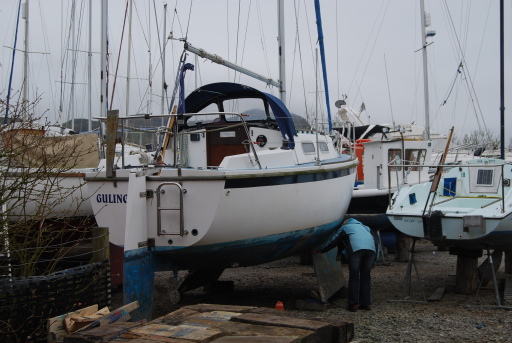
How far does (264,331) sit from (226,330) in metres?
0.28

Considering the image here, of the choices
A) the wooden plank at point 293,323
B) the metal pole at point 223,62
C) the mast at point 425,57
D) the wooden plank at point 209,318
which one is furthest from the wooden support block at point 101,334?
the mast at point 425,57

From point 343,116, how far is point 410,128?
276 cm

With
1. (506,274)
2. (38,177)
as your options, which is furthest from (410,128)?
(38,177)

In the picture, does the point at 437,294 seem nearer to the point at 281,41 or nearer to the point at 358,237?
the point at 358,237

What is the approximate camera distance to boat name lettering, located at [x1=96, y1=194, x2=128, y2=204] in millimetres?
7844

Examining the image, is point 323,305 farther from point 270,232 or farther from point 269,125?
point 269,125

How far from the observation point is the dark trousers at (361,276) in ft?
27.4

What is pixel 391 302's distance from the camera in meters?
8.91

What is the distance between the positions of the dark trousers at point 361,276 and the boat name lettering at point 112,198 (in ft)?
10.7

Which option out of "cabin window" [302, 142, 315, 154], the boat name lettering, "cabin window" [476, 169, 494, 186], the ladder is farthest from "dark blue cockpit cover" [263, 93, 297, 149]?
"cabin window" [476, 169, 494, 186]

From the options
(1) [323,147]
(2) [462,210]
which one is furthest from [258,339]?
(1) [323,147]

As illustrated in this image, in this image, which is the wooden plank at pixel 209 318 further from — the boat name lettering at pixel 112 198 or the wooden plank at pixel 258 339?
the boat name lettering at pixel 112 198

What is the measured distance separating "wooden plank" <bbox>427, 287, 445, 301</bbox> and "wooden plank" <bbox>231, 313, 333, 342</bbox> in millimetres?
5064

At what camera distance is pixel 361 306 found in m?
8.48
